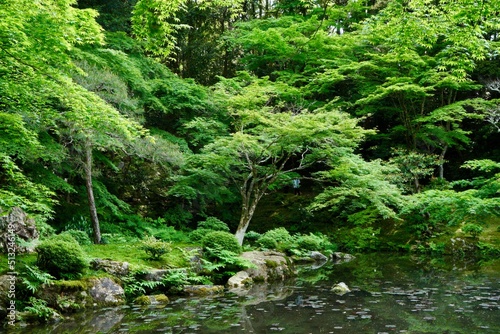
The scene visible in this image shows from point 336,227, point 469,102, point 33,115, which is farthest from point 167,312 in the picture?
point 469,102

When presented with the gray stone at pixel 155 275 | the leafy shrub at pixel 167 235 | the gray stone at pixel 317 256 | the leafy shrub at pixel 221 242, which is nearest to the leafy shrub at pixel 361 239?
the gray stone at pixel 317 256

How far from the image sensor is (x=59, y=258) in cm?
921

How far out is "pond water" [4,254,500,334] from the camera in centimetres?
747

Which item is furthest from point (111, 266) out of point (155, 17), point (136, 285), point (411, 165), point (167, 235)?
point (411, 165)

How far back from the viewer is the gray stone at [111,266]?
404 inches

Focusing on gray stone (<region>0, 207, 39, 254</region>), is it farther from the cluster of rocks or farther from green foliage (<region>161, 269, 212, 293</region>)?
green foliage (<region>161, 269, 212, 293</region>)

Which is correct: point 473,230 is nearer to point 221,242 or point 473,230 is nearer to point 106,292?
point 221,242

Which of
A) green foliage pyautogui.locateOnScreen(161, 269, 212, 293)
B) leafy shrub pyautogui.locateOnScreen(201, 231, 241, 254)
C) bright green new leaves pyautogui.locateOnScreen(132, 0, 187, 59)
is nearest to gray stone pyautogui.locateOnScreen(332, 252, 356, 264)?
leafy shrub pyautogui.locateOnScreen(201, 231, 241, 254)

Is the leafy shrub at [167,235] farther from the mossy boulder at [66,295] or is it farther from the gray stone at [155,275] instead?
the mossy boulder at [66,295]

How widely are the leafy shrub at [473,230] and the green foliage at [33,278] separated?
16.4 m

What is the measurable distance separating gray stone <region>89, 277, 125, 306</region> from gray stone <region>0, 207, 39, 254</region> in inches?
66.7

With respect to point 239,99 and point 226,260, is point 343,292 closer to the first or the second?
point 226,260

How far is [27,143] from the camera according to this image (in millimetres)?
9352

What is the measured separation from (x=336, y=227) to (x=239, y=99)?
9.78 meters
